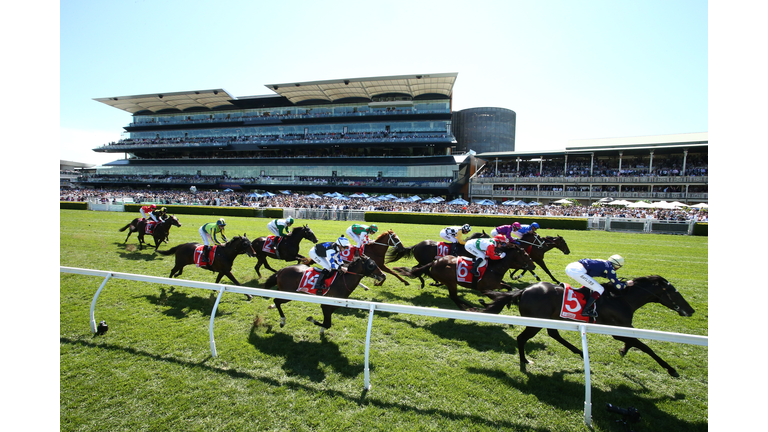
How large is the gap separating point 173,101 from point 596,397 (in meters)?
63.8

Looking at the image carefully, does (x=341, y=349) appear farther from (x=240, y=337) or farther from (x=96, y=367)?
(x=96, y=367)

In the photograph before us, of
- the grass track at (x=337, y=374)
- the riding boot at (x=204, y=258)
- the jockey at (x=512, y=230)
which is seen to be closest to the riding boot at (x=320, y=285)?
the grass track at (x=337, y=374)

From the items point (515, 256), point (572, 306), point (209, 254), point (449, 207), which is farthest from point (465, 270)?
point (449, 207)

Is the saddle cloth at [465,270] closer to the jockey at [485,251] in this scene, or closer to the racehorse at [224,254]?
the jockey at [485,251]

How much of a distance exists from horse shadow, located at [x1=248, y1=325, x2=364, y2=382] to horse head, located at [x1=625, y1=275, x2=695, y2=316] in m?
3.90

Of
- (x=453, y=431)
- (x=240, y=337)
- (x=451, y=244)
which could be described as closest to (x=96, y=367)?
(x=240, y=337)

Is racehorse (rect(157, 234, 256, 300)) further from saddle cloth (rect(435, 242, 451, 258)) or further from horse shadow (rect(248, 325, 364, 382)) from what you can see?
saddle cloth (rect(435, 242, 451, 258))

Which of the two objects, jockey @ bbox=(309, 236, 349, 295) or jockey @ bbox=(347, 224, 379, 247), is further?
jockey @ bbox=(347, 224, 379, 247)

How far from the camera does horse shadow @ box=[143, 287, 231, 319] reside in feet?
18.4

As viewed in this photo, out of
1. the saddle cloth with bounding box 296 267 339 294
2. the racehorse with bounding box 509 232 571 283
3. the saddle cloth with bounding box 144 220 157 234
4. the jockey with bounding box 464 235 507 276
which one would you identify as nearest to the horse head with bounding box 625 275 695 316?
the jockey with bounding box 464 235 507 276

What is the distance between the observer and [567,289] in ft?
14.1

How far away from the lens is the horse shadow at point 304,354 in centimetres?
389

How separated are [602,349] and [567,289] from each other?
1111mm

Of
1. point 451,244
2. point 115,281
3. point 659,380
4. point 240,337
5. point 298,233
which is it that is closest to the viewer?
point 659,380
